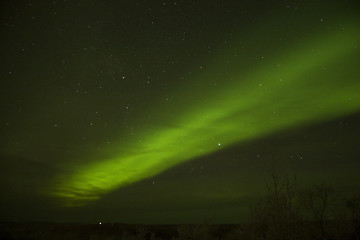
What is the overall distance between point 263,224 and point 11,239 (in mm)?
13257

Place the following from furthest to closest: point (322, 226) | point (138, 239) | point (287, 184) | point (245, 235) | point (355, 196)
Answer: point (355, 196) < point (322, 226) < point (138, 239) < point (245, 235) < point (287, 184)

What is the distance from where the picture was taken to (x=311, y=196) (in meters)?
24.5

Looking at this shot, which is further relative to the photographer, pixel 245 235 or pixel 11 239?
pixel 245 235

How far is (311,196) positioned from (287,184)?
577 inches

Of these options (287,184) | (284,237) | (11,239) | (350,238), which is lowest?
(350,238)

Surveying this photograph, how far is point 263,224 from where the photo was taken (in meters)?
→ 15.3

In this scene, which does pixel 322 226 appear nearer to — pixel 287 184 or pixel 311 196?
pixel 311 196

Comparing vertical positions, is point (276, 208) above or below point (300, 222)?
above

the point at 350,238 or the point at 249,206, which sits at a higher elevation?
the point at 249,206

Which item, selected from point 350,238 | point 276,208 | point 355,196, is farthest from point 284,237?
point 355,196

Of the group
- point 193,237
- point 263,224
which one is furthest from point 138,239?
point 263,224

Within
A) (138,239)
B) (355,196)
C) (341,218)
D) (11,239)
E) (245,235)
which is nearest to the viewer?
(11,239)

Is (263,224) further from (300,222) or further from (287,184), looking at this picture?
(287,184)

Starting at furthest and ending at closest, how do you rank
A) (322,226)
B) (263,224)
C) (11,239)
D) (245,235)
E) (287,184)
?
(322,226) → (245,235) → (263,224) → (11,239) → (287,184)
